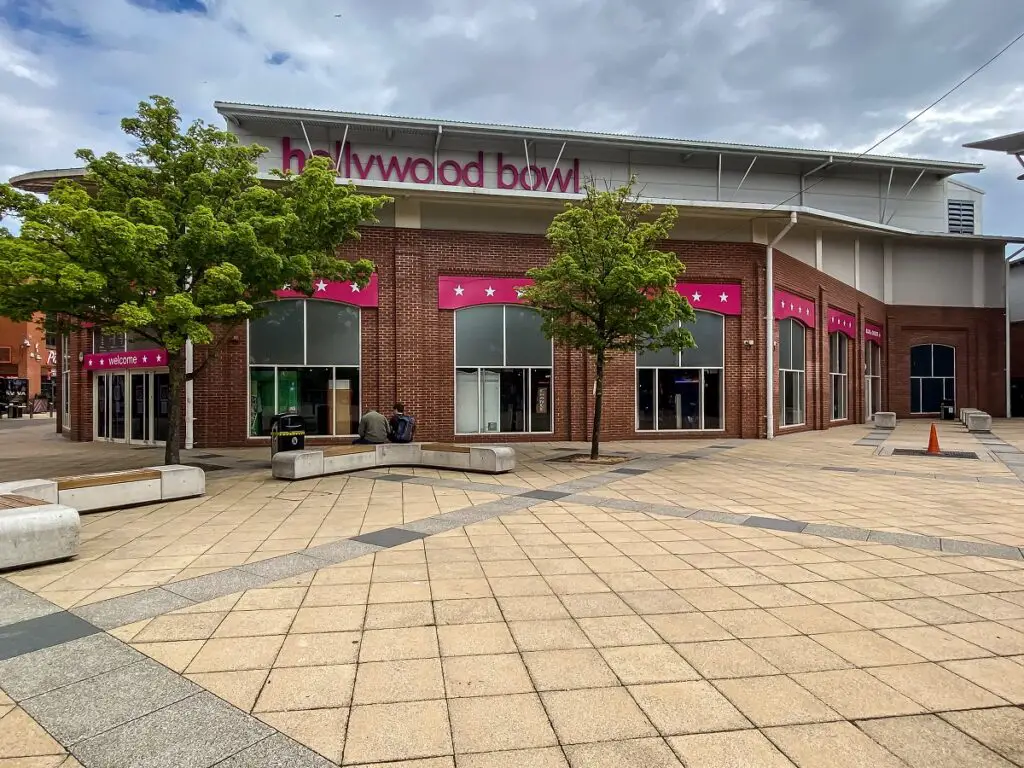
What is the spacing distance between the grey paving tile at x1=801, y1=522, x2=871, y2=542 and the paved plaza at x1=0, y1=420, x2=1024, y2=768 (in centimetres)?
5

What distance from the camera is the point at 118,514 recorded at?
26.3 ft

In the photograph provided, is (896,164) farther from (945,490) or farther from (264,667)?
(264,667)

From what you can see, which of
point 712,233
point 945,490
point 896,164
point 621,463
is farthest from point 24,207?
point 896,164

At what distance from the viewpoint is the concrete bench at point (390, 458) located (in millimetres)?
10953

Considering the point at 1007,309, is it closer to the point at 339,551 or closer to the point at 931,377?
the point at 931,377

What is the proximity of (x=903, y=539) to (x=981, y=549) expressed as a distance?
0.69 m

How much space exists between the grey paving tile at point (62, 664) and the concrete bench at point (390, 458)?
7111mm

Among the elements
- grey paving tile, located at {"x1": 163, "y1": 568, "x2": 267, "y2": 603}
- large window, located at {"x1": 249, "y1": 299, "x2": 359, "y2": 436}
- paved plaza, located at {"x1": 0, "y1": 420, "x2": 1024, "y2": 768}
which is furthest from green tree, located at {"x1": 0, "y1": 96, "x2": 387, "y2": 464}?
grey paving tile, located at {"x1": 163, "y1": 568, "x2": 267, "y2": 603}

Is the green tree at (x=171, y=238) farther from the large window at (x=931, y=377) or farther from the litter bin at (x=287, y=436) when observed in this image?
the large window at (x=931, y=377)

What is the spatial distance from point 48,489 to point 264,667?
5.89 metres

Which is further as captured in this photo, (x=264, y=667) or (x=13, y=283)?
(x=13, y=283)

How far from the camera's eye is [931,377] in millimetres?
31906

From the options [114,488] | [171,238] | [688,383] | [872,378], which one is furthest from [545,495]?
[872,378]

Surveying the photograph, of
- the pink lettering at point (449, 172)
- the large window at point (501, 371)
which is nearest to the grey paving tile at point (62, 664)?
the large window at point (501, 371)
